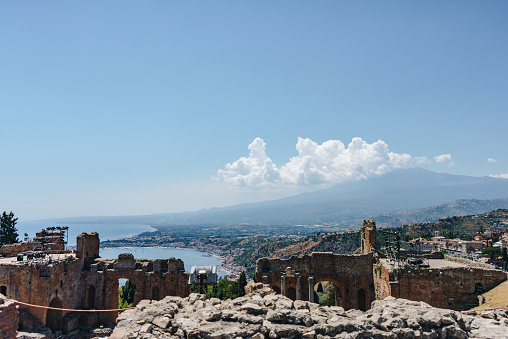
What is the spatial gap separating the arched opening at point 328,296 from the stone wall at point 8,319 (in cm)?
2305

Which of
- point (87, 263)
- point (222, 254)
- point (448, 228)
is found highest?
point (87, 263)

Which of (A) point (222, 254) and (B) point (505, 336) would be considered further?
(A) point (222, 254)

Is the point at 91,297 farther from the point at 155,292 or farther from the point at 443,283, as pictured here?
the point at 443,283

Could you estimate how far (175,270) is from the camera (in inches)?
1019

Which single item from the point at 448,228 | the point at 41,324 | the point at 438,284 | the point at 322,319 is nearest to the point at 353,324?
the point at 322,319

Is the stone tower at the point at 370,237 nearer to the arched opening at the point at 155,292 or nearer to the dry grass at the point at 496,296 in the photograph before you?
the dry grass at the point at 496,296

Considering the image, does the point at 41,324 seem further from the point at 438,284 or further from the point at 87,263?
the point at 438,284

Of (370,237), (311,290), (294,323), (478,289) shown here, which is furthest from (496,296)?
(294,323)

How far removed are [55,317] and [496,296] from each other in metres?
29.7

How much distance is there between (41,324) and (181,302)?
16542mm

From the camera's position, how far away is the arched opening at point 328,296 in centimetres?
2728

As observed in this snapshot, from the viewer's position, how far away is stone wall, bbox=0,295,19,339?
28.8 feet

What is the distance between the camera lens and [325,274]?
1040 inches

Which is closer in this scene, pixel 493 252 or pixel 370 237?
pixel 370 237
